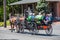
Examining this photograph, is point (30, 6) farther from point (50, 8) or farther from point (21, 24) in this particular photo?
point (21, 24)

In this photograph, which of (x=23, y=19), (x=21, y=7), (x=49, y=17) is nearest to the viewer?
(x=49, y=17)

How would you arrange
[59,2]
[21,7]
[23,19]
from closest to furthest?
[23,19] < [59,2] < [21,7]

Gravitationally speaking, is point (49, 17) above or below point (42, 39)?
above

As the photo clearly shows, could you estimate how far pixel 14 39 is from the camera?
14.3 metres

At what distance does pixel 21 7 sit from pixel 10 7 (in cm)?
346

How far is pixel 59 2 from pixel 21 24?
1922cm

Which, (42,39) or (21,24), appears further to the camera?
(21,24)

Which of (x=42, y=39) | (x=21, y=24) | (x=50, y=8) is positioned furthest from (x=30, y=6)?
(x=42, y=39)

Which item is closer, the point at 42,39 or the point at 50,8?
the point at 42,39

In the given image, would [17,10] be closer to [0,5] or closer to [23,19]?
[0,5]

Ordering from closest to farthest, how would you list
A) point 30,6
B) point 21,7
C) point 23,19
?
point 23,19 < point 30,6 < point 21,7

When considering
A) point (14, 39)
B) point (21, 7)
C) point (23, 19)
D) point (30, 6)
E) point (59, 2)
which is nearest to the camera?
point (14, 39)

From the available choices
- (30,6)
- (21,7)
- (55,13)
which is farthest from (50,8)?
(21,7)

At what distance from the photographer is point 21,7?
159ft
